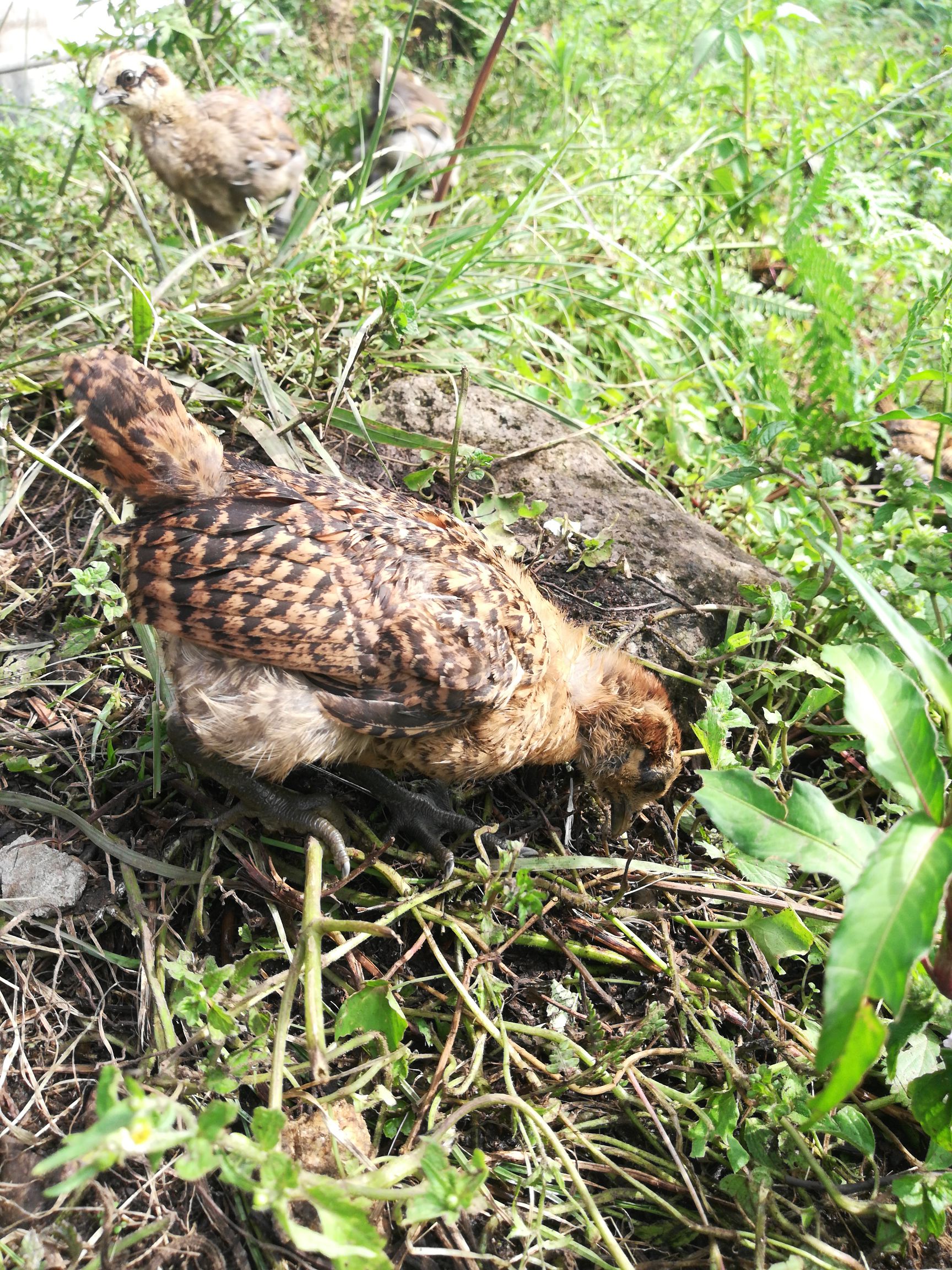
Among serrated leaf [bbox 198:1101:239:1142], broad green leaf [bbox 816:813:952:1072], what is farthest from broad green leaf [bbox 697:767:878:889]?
serrated leaf [bbox 198:1101:239:1142]

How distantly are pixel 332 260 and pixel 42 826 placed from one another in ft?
7.77

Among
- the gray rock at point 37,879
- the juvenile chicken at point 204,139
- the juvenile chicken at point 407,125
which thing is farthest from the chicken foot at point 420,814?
the juvenile chicken at point 407,125

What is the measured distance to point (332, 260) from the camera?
3697mm

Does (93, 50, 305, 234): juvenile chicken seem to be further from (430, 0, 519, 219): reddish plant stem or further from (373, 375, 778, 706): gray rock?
(373, 375, 778, 706): gray rock

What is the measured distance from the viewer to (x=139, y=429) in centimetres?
238

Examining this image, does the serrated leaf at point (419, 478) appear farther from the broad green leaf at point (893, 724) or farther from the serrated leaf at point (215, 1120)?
the serrated leaf at point (215, 1120)

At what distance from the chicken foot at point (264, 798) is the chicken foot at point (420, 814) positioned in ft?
0.57

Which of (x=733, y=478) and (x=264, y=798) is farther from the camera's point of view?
(x=733, y=478)

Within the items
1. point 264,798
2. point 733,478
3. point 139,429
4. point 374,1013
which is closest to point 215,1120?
point 374,1013

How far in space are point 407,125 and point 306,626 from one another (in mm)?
4436

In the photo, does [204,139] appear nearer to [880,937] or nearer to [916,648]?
[916,648]

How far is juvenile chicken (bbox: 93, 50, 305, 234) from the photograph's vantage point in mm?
4715

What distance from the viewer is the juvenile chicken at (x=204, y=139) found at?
186 inches

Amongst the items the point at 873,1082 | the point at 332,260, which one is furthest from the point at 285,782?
the point at 332,260
